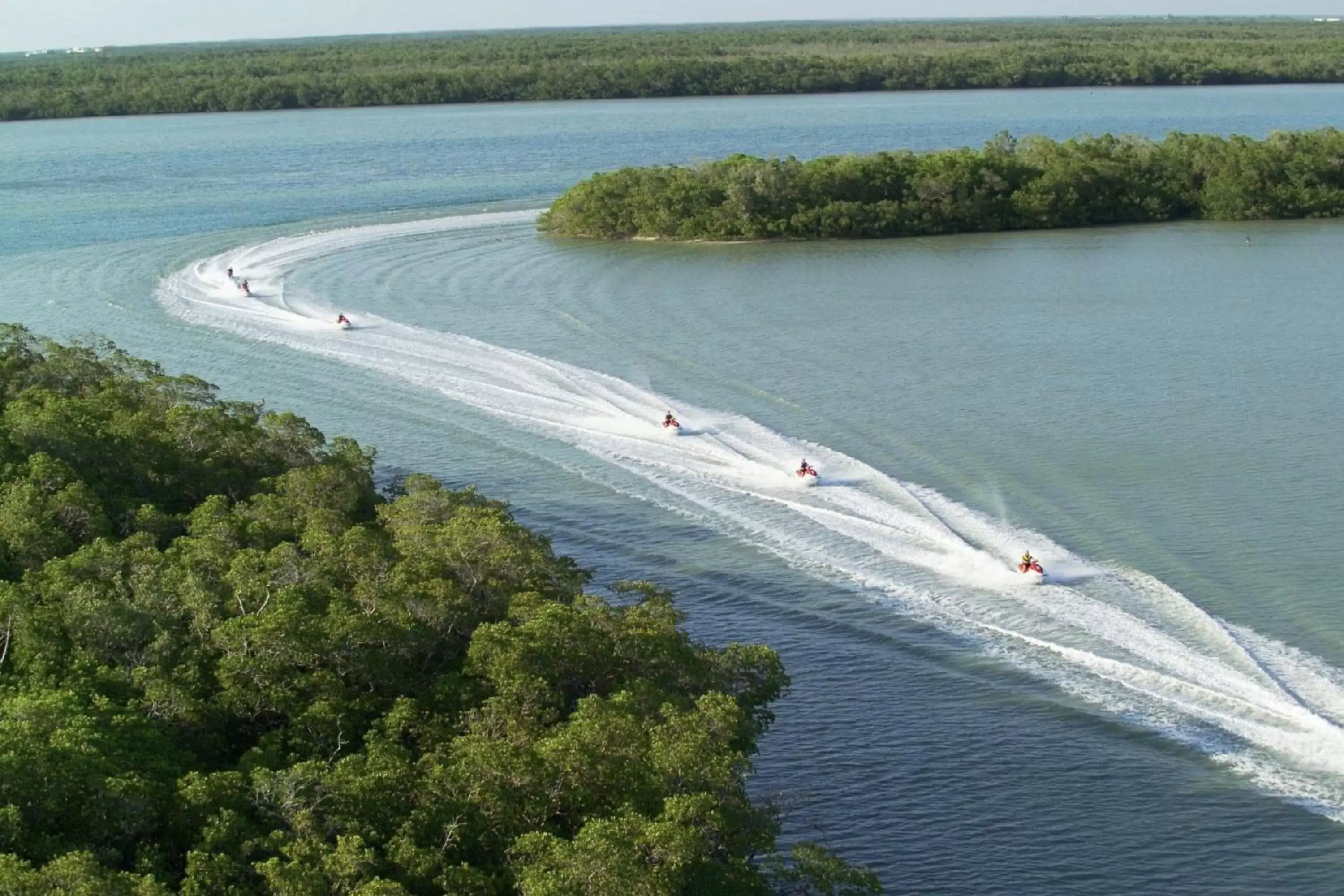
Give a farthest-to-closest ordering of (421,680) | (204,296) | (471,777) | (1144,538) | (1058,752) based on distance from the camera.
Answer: (204,296)
(1144,538)
(1058,752)
(421,680)
(471,777)

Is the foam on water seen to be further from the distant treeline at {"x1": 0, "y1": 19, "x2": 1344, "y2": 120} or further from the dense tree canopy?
the distant treeline at {"x1": 0, "y1": 19, "x2": 1344, "y2": 120}

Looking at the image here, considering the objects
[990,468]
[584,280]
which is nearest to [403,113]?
[584,280]

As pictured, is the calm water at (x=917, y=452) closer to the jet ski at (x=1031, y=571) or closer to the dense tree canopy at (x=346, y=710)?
the jet ski at (x=1031, y=571)

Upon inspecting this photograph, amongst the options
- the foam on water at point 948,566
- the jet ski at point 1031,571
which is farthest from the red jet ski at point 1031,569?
the foam on water at point 948,566

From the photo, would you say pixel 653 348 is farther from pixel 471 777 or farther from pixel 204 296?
pixel 471 777

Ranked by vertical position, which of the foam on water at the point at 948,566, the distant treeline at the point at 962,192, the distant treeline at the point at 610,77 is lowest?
the foam on water at the point at 948,566
